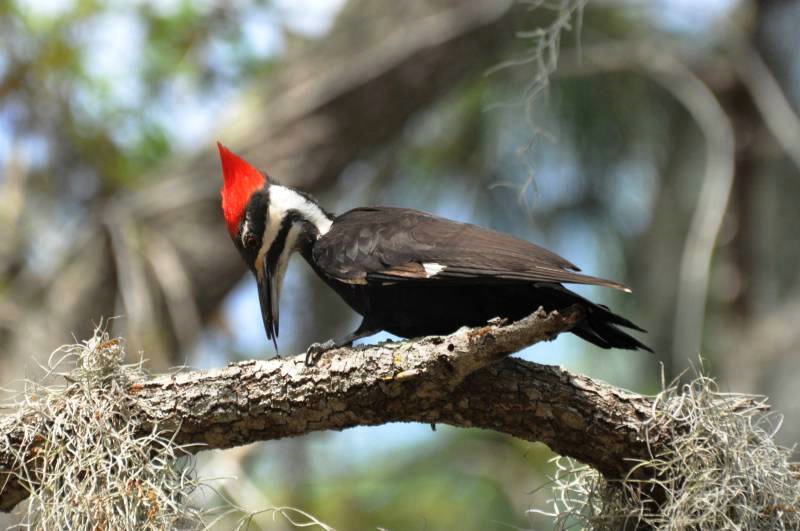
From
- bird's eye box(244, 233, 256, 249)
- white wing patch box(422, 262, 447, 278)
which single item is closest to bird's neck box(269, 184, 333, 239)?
bird's eye box(244, 233, 256, 249)

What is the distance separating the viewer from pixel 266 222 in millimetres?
3322

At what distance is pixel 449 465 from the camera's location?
6.74 metres

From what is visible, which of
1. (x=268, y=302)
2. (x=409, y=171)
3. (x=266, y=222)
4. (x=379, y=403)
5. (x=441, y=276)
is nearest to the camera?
(x=379, y=403)

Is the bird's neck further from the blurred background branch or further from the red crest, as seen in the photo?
the blurred background branch

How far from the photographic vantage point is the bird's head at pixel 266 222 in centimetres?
329

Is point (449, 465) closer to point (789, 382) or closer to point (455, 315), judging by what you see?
point (789, 382)

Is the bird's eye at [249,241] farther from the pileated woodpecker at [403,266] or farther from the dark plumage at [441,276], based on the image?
the dark plumage at [441,276]

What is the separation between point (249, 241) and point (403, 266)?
68 cm

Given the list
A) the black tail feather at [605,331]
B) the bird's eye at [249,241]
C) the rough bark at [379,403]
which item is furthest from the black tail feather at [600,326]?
the bird's eye at [249,241]

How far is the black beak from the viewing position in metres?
3.16

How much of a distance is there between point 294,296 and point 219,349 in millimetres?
682

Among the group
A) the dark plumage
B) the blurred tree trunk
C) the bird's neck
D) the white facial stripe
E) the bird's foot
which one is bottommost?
the bird's foot

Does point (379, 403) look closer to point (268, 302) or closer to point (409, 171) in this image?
point (268, 302)

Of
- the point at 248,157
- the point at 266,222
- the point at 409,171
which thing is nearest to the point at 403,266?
the point at 266,222
